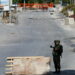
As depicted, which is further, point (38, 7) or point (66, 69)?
point (38, 7)

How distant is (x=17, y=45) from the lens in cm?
2942

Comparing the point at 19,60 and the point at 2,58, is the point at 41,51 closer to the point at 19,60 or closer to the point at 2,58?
the point at 2,58

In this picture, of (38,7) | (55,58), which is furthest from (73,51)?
(38,7)

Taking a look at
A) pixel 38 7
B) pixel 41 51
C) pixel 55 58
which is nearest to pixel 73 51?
pixel 41 51

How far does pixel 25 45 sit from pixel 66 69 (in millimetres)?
11774

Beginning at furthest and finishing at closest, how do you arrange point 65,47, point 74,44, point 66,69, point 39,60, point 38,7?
point 38,7
point 74,44
point 65,47
point 66,69
point 39,60

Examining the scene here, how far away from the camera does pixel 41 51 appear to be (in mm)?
25500

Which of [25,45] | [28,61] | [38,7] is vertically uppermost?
[28,61]

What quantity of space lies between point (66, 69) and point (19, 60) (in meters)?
2.93

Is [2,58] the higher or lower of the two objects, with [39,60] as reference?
lower

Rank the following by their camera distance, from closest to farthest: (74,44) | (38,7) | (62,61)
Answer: (62,61) → (74,44) → (38,7)

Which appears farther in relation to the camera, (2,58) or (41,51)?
(41,51)

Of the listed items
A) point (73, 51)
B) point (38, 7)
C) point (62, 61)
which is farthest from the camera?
point (38, 7)

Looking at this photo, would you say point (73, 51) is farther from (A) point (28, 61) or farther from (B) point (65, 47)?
(A) point (28, 61)
